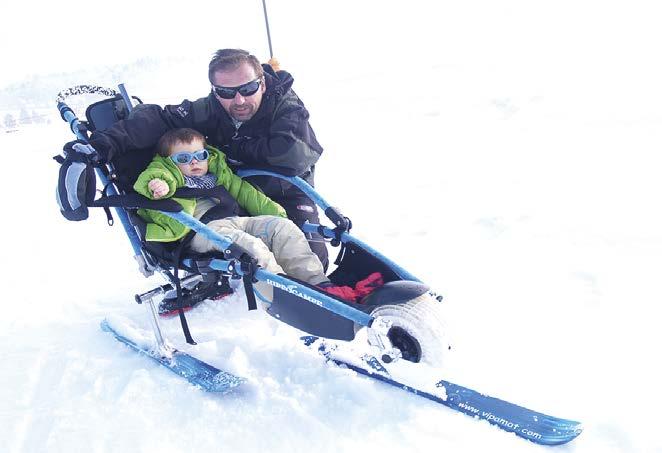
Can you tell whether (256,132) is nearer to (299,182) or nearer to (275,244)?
(299,182)

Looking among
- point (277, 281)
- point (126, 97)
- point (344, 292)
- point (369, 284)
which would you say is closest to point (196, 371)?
point (277, 281)

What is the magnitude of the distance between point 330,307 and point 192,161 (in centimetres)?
132

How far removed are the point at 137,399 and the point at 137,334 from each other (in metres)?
0.64

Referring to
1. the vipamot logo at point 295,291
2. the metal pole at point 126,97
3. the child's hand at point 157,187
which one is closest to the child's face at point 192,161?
the child's hand at point 157,187

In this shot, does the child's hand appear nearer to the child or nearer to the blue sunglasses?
the child

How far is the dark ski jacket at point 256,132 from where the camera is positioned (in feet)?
10.4

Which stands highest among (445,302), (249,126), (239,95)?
(239,95)

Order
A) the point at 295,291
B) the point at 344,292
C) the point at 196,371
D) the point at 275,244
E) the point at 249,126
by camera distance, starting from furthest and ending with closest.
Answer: the point at 249,126, the point at 275,244, the point at 196,371, the point at 344,292, the point at 295,291

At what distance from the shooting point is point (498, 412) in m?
2.30

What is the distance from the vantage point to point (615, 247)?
3.95 meters

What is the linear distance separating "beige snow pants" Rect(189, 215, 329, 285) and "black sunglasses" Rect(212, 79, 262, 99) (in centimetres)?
76

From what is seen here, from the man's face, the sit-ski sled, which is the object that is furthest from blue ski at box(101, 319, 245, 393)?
the man's face

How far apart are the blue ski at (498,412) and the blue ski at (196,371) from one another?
2.29 feet

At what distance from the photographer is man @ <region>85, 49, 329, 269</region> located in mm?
3127
